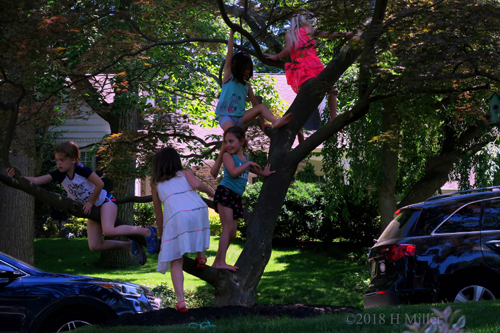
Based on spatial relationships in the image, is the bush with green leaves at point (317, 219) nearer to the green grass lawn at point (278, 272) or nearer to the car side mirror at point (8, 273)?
the green grass lawn at point (278, 272)

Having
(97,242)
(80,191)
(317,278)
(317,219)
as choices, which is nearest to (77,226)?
(317,219)

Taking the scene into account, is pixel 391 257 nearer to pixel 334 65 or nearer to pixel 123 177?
pixel 334 65

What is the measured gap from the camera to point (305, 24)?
281 inches

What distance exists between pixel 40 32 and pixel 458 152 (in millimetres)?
9783

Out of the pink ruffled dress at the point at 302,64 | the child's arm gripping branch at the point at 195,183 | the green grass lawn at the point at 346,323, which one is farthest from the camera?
the pink ruffled dress at the point at 302,64

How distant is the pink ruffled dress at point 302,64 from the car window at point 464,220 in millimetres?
2689

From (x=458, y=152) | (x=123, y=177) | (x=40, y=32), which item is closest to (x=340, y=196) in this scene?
(x=458, y=152)

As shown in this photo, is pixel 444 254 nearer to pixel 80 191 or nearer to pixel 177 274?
pixel 177 274

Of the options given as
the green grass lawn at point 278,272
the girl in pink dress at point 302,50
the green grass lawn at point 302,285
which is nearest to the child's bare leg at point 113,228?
the green grass lawn at point 302,285

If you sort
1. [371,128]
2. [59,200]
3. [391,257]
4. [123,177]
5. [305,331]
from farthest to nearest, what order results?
[371,128] → [123,177] → [391,257] → [59,200] → [305,331]

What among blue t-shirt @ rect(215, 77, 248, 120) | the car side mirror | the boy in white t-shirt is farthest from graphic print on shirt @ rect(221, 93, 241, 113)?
the car side mirror

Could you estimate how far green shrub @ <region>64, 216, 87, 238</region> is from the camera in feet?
63.0

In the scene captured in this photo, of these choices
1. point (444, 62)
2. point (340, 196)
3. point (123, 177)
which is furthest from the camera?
point (340, 196)

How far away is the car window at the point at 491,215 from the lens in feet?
21.5
